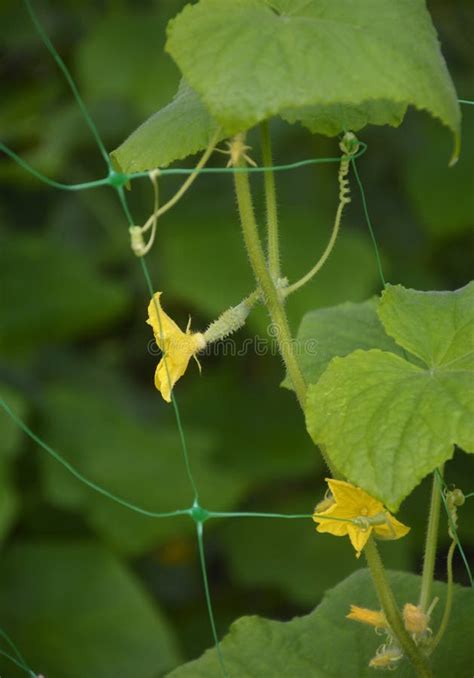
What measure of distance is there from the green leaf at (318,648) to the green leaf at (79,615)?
3.63ft

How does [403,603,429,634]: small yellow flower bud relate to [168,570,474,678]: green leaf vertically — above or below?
above

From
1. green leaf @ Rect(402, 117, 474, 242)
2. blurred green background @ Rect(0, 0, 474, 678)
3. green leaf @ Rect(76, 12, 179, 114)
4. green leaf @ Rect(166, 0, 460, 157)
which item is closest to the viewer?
green leaf @ Rect(166, 0, 460, 157)

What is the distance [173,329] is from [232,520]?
1833 millimetres

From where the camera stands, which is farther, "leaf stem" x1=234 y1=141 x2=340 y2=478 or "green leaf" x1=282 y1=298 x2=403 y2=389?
"green leaf" x1=282 y1=298 x2=403 y2=389

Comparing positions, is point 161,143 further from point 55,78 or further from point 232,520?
point 55,78

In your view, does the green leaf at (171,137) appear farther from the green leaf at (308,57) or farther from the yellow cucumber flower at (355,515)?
the yellow cucumber flower at (355,515)

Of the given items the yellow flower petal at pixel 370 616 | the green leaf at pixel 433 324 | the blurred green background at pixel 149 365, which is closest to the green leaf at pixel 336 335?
the green leaf at pixel 433 324

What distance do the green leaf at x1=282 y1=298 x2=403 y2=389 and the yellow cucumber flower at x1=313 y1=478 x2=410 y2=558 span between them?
0.12 meters

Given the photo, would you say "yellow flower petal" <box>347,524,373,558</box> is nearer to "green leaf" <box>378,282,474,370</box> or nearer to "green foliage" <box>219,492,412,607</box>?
"green leaf" <box>378,282,474,370</box>

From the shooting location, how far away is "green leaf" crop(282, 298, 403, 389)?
0.99 m

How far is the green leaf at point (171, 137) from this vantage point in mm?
881

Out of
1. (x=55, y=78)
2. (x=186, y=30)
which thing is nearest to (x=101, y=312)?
(x=55, y=78)

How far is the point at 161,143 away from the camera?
2.96ft

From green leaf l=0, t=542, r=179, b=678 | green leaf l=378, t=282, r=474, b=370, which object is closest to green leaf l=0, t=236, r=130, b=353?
green leaf l=0, t=542, r=179, b=678
